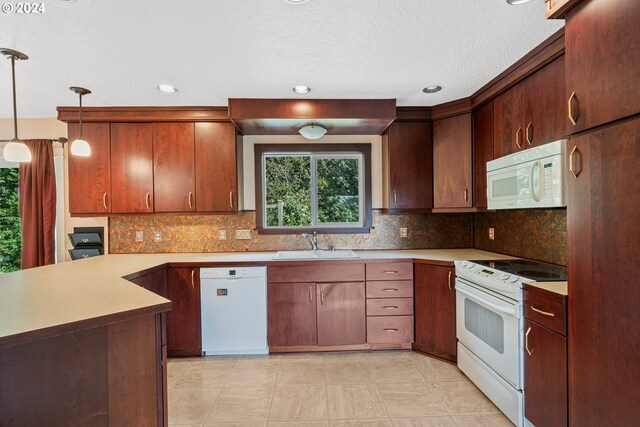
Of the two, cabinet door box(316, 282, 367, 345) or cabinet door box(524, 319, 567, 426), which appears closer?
cabinet door box(524, 319, 567, 426)

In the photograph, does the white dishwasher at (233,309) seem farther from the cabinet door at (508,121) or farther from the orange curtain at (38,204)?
the cabinet door at (508,121)

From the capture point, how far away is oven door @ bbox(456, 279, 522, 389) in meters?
1.85

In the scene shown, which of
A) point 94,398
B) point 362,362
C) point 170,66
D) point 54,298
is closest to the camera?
point 94,398

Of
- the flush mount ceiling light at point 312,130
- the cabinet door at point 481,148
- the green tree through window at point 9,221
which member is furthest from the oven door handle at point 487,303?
Answer: the green tree through window at point 9,221

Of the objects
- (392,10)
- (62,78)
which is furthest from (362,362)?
(62,78)

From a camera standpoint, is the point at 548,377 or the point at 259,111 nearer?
the point at 548,377

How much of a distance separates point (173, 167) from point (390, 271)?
7.56ft

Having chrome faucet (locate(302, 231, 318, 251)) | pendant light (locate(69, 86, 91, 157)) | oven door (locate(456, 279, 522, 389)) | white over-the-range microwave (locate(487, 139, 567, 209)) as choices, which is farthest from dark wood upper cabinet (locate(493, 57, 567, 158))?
pendant light (locate(69, 86, 91, 157))

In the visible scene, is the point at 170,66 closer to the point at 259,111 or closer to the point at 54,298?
the point at 259,111

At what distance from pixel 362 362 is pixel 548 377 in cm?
141

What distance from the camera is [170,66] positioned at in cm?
212

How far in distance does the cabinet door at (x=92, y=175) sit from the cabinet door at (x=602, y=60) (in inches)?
140

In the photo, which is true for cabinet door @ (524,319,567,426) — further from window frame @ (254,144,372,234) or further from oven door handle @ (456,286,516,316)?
window frame @ (254,144,372,234)

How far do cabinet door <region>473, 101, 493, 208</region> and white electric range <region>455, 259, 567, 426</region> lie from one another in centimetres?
62
